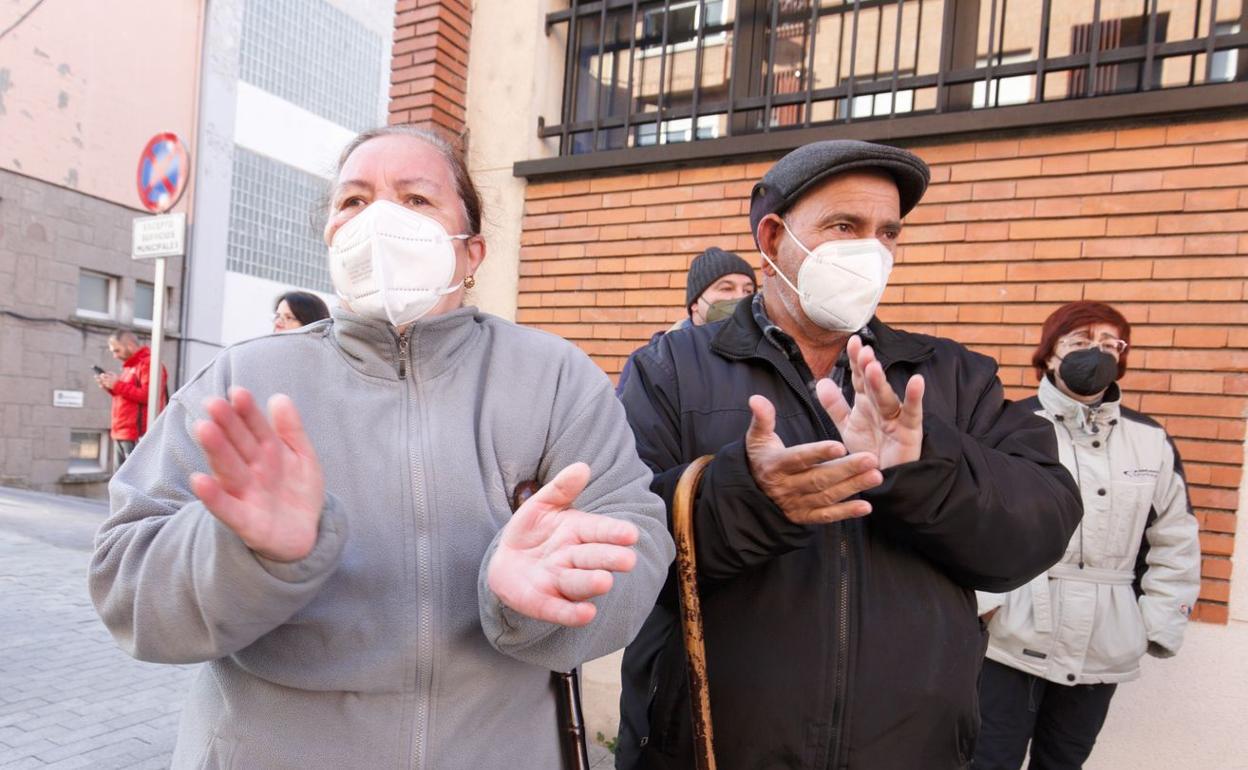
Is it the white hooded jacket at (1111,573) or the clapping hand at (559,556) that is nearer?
the clapping hand at (559,556)

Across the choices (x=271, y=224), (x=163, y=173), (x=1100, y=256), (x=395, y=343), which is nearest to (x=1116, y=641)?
(x=1100, y=256)

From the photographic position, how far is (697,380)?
1735mm

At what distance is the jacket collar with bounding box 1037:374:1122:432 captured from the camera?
2.80 meters

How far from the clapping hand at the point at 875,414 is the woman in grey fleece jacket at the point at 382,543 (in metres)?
0.40

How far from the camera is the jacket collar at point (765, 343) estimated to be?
173 centimetres

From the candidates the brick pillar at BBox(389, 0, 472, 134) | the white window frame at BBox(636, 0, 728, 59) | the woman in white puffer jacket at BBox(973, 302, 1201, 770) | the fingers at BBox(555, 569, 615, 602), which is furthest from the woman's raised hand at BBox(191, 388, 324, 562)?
the brick pillar at BBox(389, 0, 472, 134)

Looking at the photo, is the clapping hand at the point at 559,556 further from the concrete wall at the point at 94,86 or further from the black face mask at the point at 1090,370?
the concrete wall at the point at 94,86

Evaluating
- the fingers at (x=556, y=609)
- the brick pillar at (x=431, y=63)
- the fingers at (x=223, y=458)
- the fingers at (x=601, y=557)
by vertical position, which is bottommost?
the fingers at (x=556, y=609)

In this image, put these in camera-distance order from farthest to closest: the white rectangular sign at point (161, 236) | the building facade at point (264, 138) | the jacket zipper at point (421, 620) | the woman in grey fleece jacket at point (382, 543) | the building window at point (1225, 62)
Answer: the building facade at point (264, 138)
the white rectangular sign at point (161, 236)
the building window at point (1225, 62)
the jacket zipper at point (421, 620)
the woman in grey fleece jacket at point (382, 543)

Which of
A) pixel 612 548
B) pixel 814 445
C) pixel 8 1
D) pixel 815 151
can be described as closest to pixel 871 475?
pixel 814 445

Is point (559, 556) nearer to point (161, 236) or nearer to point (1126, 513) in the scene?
point (1126, 513)

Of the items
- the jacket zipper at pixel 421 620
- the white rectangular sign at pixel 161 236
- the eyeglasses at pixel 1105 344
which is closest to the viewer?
the jacket zipper at pixel 421 620

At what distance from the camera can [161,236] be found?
5.23 m

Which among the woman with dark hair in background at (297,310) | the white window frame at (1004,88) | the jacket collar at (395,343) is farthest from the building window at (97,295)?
the jacket collar at (395,343)
